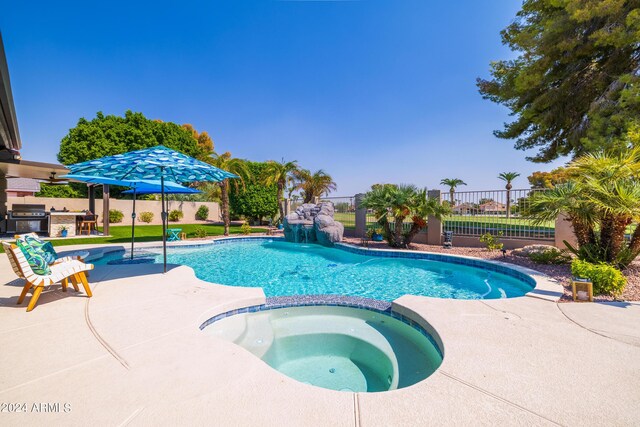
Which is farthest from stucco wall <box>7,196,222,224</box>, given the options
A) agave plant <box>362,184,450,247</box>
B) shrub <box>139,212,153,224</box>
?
agave plant <box>362,184,450,247</box>

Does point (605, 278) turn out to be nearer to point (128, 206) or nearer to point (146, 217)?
point (146, 217)

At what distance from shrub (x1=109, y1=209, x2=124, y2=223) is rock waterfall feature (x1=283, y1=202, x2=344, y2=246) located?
1501 centimetres

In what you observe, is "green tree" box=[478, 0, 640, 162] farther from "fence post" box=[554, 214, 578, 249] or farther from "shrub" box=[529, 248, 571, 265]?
"shrub" box=[529, 248, 571, 265]

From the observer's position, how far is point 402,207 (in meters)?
10.6

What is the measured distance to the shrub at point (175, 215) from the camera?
74.7ft

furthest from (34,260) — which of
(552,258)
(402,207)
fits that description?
(552,258)

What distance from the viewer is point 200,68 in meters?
15.2

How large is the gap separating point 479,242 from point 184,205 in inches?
942

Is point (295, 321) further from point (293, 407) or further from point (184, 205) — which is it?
point (184, 205)

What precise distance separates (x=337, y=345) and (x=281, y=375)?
161cm

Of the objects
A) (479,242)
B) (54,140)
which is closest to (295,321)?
(479,242)

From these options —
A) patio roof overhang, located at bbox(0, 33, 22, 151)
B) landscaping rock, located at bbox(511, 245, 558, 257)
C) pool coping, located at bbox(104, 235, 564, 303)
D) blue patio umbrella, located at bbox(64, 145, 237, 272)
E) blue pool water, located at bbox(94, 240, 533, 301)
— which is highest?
patio roof overhang, located at bbox(0, 33, 22, 151)

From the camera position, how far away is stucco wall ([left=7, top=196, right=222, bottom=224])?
58.8 feet

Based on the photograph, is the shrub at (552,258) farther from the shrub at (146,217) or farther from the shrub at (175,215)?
the shrub at (146,217)
